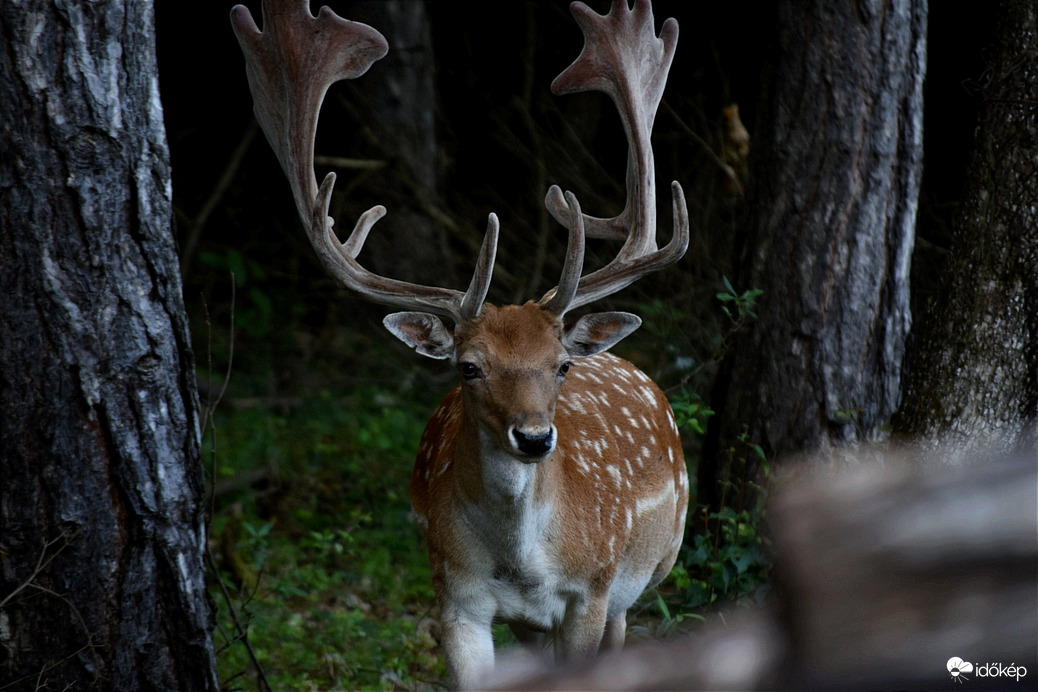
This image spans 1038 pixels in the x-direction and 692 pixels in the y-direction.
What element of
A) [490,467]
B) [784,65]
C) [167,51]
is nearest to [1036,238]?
[784,65]

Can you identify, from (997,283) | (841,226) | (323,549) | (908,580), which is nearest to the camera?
(908,580)

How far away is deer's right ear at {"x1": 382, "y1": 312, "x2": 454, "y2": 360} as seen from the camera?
401 cm

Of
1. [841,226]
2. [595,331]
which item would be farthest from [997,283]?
[595,331]

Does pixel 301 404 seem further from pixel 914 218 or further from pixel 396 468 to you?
pixel 914 218

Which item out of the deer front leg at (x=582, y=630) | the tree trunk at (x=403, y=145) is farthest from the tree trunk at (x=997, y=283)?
the tree trunk at (x=403, y=145)

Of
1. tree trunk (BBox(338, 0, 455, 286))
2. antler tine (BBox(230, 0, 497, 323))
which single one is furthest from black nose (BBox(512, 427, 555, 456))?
tree trunk (BBox(338, 0, 455, 286))

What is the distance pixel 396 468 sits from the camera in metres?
7.55

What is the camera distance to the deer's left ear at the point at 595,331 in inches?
164

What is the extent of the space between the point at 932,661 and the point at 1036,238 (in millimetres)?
3326

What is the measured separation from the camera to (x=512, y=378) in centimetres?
379

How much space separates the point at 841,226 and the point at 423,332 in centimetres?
228

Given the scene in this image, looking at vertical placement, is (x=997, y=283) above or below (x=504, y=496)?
above

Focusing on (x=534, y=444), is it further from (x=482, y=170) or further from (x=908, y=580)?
(x=482, y=170)

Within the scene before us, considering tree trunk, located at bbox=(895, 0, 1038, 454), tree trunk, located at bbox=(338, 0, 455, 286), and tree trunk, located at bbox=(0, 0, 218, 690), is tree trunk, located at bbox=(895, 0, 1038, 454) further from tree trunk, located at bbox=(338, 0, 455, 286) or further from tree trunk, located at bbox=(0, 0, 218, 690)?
tree trunk, located at bbox=(338, 0, 455, 286)
